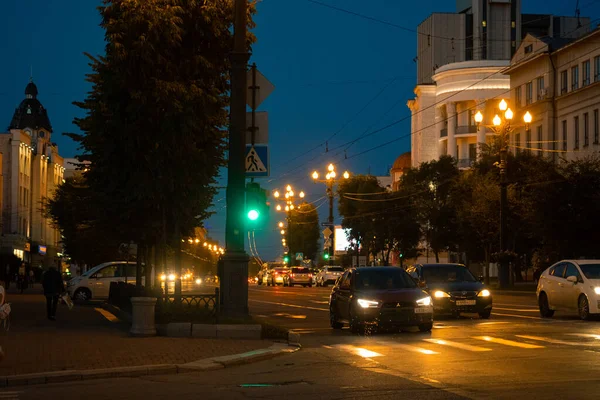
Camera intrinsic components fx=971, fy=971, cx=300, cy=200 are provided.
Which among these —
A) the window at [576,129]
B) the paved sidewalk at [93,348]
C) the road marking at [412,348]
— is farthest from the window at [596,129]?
the road marking at [412,348]

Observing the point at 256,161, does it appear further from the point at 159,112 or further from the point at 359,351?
the point at 159,112

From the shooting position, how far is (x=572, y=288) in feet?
81.1

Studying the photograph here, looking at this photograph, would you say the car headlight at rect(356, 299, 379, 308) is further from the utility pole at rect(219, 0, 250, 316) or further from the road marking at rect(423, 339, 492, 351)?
the utility pole at rect(219, 0, 250, 316)

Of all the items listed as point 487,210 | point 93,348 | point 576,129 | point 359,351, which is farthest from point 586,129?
point 93,348

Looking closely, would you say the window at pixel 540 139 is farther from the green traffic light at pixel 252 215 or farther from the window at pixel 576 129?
the green traffic light at pixel 252 215

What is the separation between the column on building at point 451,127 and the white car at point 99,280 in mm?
58941

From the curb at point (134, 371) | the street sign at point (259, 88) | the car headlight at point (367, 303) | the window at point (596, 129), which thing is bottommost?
the curb at point (134, 371)

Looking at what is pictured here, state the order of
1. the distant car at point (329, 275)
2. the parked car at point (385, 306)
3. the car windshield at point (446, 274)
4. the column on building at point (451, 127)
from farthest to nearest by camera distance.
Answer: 1. the column on building at point (451, 127)
2. the distant car at point (329, 275)
3. the car windshield at point (446, 274)
4. the parked car at point (385, 306)

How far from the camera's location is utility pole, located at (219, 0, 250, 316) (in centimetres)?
1916

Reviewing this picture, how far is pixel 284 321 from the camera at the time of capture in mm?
26172

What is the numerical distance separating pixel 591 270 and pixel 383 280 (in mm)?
6056

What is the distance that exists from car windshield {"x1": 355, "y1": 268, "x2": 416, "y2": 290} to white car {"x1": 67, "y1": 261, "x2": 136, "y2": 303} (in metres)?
22.4

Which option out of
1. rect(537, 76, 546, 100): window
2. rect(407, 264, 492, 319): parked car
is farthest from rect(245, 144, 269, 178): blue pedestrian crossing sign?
rect(537, 76, 546, 100): window

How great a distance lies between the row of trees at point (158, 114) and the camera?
89.8 feet
